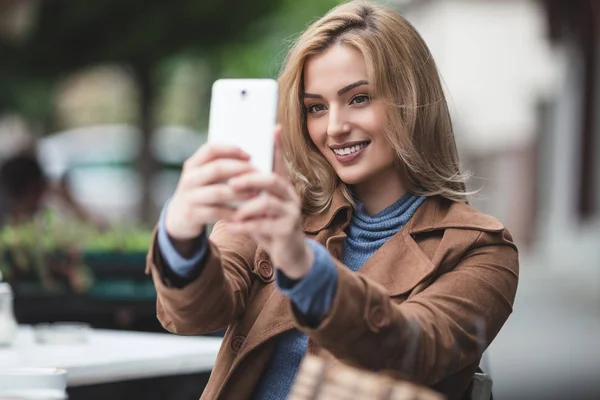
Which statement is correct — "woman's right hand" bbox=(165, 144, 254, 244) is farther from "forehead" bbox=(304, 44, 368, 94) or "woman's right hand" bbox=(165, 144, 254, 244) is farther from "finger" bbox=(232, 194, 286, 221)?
"forehead" bbox=(304, 44, 368, 94)

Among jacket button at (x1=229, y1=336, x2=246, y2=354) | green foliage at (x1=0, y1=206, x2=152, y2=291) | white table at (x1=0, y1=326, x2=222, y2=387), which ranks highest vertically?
jacket button at (x1=229, y1=336, x2=246, y2=354)

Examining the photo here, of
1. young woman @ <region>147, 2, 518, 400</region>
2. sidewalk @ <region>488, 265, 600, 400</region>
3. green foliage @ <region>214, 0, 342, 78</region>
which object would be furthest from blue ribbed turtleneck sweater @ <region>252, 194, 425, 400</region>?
green foliage @ <region>214, 0, 342, 78</region>

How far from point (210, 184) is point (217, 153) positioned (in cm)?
5

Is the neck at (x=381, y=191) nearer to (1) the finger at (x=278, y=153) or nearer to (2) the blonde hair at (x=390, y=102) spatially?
(2) the blonde hair at (x=390, y=102)

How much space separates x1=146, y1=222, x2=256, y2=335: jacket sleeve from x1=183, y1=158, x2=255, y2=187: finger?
221 mm

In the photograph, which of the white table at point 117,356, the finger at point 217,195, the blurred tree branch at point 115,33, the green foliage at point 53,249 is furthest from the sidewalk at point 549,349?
the finger at point 217,195

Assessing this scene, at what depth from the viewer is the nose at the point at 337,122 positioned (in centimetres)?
213

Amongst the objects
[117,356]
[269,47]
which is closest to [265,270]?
[117,356]

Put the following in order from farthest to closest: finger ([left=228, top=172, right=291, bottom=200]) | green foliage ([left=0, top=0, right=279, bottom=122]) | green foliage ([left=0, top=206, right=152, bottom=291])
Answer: green foliage ([left=0, top=0, right=279, bottom=122])
green foliage ([left=0, top=206, right=152, bottom=291])
finger ([left=228, top=172, right=291, bottom=200])

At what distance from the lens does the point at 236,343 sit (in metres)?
2.21

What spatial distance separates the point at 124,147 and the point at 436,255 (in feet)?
74.3

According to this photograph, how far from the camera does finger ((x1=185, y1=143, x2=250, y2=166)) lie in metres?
1.64

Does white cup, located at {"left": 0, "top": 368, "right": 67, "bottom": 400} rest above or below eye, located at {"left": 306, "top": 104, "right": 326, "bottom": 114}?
below

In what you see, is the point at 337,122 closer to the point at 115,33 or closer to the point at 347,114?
the point at 347,114
